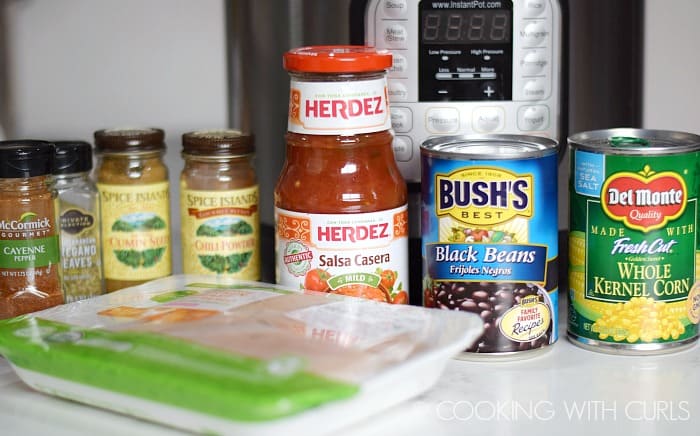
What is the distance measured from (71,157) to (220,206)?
0.15 meters

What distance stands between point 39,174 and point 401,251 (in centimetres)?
31

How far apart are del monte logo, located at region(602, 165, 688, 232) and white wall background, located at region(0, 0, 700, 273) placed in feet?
2.05

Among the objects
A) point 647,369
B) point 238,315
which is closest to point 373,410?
point 238,315

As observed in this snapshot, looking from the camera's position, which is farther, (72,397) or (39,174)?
(39,174)

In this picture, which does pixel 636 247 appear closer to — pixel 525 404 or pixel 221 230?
pixel 525 404

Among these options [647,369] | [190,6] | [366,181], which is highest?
[190,6]

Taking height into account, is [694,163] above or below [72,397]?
above

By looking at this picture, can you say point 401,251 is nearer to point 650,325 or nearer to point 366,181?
point 366,181

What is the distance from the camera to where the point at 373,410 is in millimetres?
708

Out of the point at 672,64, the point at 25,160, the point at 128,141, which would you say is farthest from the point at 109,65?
the point at 672,64

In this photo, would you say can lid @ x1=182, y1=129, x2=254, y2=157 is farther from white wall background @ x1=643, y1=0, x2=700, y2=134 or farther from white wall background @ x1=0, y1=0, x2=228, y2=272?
white wall background @ x1=643, y1=0, x2=700, y2=134

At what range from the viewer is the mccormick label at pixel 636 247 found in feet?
2.68

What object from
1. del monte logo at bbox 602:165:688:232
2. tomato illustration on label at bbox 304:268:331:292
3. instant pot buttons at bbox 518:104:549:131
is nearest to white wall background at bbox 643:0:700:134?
instant pot buttons at bbox 518:104:549:131

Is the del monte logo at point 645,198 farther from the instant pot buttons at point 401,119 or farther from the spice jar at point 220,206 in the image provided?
the spice jar at point 220,206
